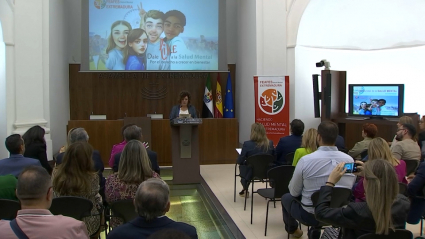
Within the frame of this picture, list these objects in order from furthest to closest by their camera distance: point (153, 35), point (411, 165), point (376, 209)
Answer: point (153, 35)
point (411, 165)
point (376, 209)

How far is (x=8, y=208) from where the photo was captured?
2938 mm

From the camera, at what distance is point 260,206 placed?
18.1 ft

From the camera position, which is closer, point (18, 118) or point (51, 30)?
point (18, 118)

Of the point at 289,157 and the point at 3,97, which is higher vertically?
the point at 3,97

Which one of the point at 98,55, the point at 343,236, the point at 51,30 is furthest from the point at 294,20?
the point at 343,236

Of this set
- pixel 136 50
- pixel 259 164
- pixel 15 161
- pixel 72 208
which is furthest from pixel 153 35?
pixel 72 208

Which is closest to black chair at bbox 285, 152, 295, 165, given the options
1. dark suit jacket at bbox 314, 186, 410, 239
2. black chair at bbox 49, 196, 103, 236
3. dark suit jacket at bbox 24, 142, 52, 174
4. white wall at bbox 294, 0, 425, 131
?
dark suit jacket at bbox 314, 186, 410, 239

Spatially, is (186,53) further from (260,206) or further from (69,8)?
(260,206)

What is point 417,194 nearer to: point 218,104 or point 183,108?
point 183,108

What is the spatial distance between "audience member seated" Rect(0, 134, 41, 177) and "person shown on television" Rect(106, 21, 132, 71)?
5.46 metres

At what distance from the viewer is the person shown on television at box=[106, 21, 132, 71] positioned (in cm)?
921

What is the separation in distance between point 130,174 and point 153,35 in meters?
6.47

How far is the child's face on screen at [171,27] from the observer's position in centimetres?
947

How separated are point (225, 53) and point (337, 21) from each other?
2582 millimetres
